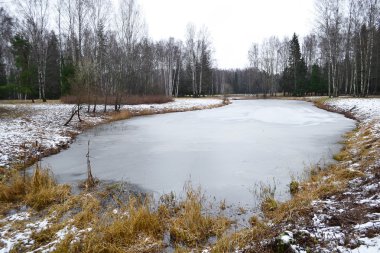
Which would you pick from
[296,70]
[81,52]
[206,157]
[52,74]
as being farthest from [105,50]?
[296,70]

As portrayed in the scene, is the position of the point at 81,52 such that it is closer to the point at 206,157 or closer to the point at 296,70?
the point at 206,157

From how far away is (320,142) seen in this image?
10.9 m

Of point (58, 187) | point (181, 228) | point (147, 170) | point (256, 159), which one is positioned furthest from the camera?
point (256, 159)

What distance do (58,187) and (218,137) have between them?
307 inches

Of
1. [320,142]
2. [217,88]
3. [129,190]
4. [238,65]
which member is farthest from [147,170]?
[238,65]

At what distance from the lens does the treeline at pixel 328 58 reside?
2900 cm

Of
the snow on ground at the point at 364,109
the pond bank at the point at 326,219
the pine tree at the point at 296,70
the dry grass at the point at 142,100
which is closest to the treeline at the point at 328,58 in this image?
the pine tree at the point at 296,70

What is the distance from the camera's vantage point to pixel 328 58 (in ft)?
110

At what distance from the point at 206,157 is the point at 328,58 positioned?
101 ft

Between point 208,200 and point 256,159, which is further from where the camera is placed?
point 256,159

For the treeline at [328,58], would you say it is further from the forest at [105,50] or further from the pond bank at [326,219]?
the pond bank at [326,219]

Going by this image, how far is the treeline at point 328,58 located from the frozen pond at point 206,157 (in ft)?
65.5

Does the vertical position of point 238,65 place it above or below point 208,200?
above

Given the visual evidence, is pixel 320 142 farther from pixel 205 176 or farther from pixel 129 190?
pixel 129 190
